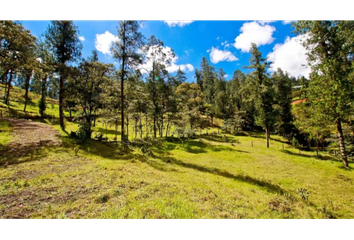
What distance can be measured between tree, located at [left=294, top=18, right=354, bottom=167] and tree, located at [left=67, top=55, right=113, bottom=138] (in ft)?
67.6

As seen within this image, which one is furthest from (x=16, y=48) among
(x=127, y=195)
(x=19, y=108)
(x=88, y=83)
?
(x=19, y=108)

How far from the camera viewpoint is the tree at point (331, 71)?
13.5 metres

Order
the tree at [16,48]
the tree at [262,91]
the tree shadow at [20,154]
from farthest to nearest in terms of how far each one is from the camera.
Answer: the tree at [262,91], the tree at [16,48], the tree shadow at [20,154]

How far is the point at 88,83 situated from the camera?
17.4 meters

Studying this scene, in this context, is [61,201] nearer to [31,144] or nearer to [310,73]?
[31,144]

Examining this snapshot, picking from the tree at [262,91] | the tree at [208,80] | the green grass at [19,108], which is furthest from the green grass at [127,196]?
the tree at [208,80]

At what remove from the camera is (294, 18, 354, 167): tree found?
1352 cm

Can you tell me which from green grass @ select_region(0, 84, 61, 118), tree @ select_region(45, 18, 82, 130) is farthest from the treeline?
green grass @ select_region(0, 84, 61, 118)

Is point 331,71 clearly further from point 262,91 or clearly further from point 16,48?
point 16,48

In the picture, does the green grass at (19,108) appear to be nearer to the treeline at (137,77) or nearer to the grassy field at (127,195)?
the treeline at (137,77)

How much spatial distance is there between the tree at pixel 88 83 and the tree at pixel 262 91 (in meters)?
23.4

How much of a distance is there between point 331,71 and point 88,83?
85.1 feet

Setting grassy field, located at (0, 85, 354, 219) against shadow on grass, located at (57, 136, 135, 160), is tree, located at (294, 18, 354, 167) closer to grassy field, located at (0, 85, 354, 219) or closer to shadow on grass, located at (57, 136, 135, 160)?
grassy field, located at (0, 85, 354, 219)
